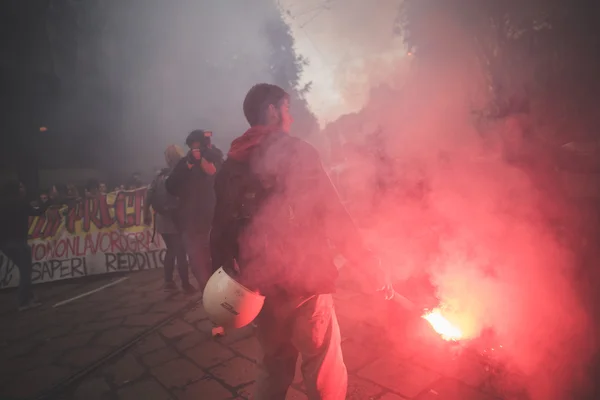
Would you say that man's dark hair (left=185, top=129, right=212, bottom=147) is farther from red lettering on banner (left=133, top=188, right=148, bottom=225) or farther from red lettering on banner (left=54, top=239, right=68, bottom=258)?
red lettering on banner (left=54, top=239, right=68, bottom=258)

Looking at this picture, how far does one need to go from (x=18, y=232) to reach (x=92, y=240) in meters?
1.95

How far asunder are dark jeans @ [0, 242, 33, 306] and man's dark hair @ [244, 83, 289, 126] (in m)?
5.40

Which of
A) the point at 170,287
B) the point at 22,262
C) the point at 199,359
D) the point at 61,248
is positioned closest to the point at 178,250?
the point at 170,287

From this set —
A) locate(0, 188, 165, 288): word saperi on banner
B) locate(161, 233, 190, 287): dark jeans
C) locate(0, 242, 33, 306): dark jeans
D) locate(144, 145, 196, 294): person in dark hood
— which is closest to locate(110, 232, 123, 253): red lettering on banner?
locate(0, 188, 165, 288): word saperi on banner

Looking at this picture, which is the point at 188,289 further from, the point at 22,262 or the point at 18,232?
the point at 18,232

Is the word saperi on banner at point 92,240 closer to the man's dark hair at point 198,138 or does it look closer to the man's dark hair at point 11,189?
the man's dark hair at point 11,189

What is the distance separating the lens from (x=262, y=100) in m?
2.08

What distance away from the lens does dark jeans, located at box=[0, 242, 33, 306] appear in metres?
5.46

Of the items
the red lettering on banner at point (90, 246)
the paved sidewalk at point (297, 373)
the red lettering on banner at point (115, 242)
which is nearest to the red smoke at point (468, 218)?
the paved sidewalk at point (297, 373)

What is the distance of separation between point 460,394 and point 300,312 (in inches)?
61.1

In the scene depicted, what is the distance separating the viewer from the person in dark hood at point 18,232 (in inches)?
211

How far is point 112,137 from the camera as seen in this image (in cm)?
1513

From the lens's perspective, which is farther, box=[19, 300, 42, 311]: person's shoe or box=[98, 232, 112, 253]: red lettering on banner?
box=[98, 232, 112, 253]: red lettering on banner

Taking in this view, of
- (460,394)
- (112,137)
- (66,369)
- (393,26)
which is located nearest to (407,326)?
(460,394)
